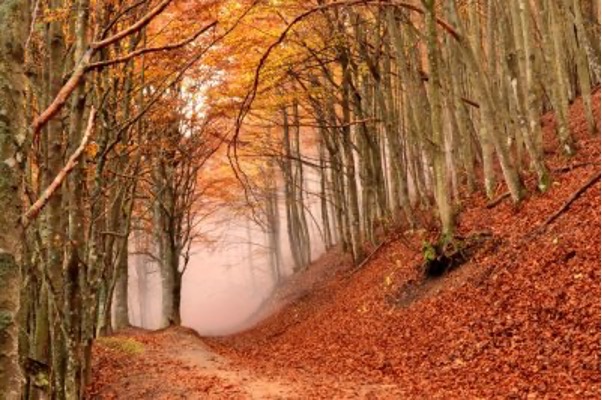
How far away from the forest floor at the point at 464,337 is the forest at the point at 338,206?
0.15ft

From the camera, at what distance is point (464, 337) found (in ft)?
28.7

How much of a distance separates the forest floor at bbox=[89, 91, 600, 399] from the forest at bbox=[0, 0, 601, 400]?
1.9 inches

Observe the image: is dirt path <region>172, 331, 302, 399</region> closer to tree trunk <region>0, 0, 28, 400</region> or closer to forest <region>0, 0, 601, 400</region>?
forest <region>0, 0, 601, 400</region>

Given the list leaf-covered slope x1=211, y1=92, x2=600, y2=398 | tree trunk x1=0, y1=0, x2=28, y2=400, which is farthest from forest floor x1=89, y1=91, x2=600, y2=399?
tree trunk x1=0, y1=0, x2=28, y2=400

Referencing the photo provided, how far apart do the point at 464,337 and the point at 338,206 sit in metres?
12.2

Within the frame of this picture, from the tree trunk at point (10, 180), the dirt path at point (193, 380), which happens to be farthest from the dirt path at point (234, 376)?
the tree trunk at point (10, 180)

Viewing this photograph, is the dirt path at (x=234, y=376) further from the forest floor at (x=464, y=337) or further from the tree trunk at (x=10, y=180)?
the tree trunk at (x=10, y=180)

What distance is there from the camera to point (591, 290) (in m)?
7.47

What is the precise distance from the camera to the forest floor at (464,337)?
715 centimetres

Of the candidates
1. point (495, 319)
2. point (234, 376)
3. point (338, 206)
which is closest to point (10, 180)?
point (495, 319)

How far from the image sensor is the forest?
532cm

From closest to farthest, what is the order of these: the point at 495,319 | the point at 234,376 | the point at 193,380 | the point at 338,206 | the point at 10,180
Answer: the point at 10,180 → the point at 495,319 → the point at 193,380 → the point at 234,376 → the point at 338,206

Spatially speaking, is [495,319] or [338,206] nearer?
[495,319]

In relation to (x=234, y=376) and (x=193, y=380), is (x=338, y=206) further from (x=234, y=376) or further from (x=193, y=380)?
(x=193, y=380)
